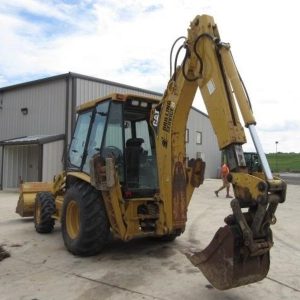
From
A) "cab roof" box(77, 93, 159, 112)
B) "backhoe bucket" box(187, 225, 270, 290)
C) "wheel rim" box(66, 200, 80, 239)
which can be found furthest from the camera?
"wheel rim" box(66, 200, 80, 239)

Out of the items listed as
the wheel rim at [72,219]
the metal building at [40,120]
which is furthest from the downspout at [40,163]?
the wheel rim at [72,219]

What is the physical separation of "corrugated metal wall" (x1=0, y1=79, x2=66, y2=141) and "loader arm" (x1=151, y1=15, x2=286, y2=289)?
47.5ft

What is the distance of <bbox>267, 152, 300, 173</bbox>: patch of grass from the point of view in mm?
64812

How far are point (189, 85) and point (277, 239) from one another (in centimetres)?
435

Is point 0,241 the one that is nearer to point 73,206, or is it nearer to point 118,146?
point 73,206

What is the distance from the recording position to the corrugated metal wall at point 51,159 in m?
20.5

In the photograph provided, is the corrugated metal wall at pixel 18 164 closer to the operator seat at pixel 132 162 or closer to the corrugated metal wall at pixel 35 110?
the corrugated metal wall at pixel 35 110

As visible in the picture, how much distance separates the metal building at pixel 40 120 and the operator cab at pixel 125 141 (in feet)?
39.8

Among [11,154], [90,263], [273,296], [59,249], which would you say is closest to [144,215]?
[90,263]

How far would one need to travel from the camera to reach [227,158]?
5.57 m

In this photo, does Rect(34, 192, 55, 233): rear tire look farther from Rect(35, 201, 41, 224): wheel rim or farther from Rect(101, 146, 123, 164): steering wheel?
Rect(101, 146, 123, 164): steering wheel

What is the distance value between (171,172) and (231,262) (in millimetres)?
2566

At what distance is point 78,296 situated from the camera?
5672mm

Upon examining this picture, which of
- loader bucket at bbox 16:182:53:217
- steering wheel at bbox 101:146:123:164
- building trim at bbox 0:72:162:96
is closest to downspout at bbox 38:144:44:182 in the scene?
building trim at bbox 0:72:162:96
